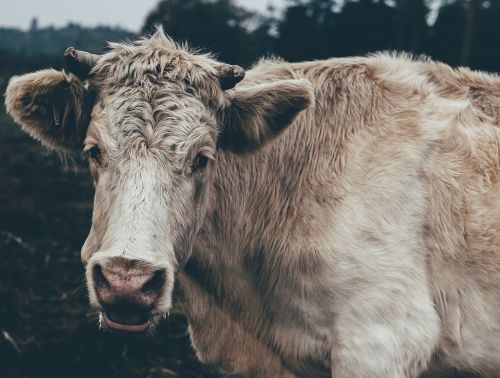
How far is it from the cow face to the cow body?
0.42 m

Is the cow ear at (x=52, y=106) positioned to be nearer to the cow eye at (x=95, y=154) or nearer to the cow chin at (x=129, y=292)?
the cow eye at (x=95, y=154)

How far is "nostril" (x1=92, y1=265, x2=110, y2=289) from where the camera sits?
3.07 meters

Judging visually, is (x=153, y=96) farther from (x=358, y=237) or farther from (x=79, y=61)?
(x=358, y=237)

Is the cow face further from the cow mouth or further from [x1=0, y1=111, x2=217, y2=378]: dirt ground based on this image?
[x1=0, y1=111, x2=217, y2=378]: dirt ground

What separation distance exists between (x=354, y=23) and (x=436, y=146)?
28102mm

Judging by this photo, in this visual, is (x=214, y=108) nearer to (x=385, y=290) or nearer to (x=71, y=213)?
(x=385, y=290)

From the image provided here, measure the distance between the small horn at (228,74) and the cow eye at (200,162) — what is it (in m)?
0.46

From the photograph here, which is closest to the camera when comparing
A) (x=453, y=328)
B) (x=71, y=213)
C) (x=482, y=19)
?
(x=453, y=328)

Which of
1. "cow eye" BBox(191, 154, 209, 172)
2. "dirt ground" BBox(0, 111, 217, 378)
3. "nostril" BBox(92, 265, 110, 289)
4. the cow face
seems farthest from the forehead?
"dirt ground" BBox(0, 111, 217, 378)

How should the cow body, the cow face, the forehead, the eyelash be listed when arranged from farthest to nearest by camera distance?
the cow body → the eyelash → the forehead → the cow face

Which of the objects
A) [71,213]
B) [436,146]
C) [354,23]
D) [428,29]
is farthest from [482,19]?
[436,146]

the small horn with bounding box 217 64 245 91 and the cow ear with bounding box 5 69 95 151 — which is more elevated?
the small horn with bounding box 217 64 245 91

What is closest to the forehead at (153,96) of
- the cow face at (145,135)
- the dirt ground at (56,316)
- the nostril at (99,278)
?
the cow face at (145,135)

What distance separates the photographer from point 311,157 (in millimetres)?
4227
